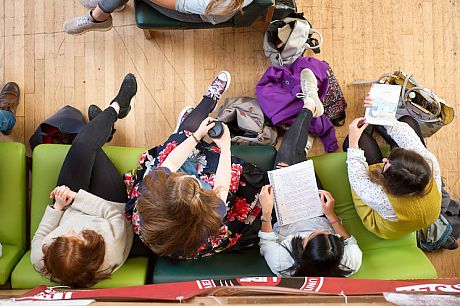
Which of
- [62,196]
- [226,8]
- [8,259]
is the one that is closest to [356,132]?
[226,8]

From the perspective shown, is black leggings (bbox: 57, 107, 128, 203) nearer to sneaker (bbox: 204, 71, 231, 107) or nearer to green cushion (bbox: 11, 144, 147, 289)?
green cushion (bbox: 11, 144, 147, 289)

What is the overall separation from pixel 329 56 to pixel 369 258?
1293 millimetres

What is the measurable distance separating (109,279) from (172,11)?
1.32 metres

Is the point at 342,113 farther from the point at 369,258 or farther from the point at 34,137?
the point at 34,137

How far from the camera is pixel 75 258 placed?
2074 mm

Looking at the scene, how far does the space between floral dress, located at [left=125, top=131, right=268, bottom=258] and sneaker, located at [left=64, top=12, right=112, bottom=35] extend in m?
0.91

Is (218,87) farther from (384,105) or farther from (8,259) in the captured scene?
(8,259)

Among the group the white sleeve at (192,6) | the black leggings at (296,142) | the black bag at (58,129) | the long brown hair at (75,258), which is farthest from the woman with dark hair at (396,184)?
the black bag at (58,129)

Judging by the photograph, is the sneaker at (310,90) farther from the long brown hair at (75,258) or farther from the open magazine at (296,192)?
the long brown hair at (75,258)

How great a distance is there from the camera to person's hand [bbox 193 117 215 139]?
246 centimetres

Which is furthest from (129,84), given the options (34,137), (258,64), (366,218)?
(366,218)

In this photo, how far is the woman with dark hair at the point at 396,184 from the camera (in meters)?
2.21

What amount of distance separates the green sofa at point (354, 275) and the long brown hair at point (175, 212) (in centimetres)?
31

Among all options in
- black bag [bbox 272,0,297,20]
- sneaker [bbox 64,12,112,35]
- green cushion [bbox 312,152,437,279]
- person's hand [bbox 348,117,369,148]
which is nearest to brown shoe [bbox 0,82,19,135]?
sneaker [bbox 64,12,112,35]
